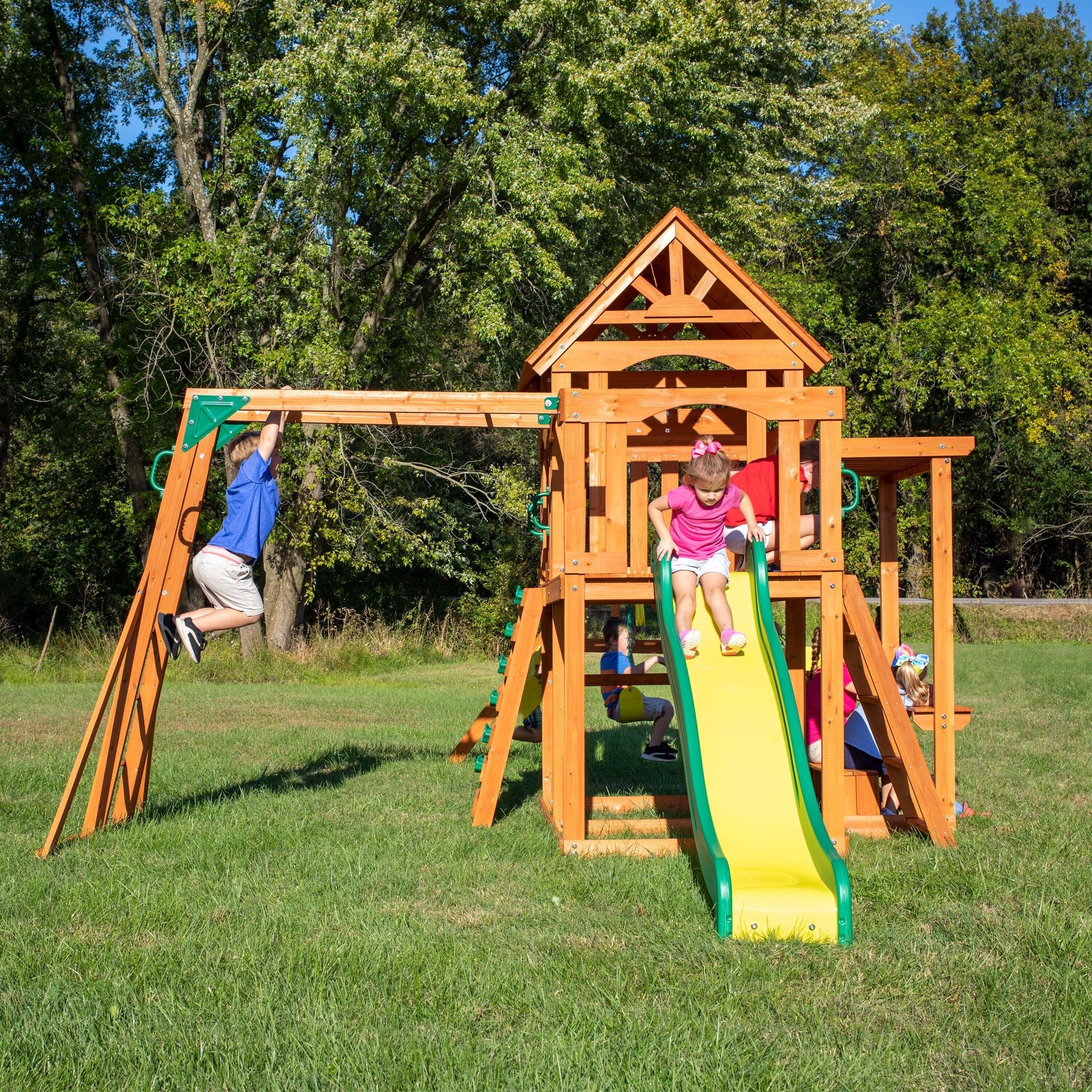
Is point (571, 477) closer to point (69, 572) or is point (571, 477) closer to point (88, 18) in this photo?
point (88, 18)

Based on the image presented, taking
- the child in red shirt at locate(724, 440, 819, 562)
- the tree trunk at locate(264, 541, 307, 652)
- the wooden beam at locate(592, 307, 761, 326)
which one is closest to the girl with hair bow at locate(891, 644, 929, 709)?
the child in red shirt at locate(724, 440, 819, 562)

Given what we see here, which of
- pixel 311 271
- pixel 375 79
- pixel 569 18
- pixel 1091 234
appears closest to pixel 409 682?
pixel 311 271

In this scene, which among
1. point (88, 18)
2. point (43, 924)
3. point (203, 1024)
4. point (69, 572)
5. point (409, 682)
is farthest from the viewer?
point (69, 572)

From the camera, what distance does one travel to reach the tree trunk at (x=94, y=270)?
22.5 m

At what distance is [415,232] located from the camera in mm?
20672

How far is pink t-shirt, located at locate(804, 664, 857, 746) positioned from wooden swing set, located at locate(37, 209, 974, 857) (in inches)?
6.7

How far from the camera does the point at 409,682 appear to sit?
18797 mm

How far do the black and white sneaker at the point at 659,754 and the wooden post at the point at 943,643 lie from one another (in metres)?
2.67

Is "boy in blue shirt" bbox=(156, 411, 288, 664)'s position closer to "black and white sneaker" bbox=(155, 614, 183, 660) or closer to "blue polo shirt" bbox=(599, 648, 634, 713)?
"black and white sneaker" bbox=(155, 614, 183, 660)

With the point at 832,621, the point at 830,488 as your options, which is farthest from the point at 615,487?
the point at 832,621

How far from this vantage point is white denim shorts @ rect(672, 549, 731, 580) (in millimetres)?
6590

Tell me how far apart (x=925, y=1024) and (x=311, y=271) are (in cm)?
1736

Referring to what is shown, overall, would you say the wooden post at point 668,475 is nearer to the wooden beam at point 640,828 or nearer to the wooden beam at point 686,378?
the wooden beam at point 686,378

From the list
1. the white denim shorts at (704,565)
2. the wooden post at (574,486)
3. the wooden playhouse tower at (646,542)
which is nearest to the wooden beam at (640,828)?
the wooden playhouse tower at (646,542)
